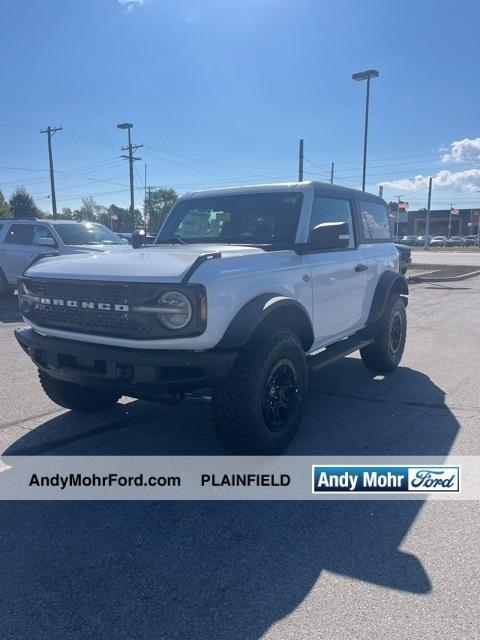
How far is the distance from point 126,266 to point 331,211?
7.78 ft

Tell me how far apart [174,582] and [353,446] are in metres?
1.94

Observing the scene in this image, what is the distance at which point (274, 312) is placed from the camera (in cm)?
378

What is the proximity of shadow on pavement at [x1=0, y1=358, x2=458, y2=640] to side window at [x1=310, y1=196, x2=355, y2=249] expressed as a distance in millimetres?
2045

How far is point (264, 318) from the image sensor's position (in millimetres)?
3652

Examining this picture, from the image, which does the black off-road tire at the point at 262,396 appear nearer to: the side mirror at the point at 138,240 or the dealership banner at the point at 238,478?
the dealership banner at the point at 238,478

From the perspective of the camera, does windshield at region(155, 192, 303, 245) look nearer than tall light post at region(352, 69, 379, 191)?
Yes

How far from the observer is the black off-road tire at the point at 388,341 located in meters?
5.80

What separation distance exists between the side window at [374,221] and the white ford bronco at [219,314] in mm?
876

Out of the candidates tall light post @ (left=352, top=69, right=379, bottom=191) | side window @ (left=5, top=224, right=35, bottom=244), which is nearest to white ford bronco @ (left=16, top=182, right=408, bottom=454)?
side window @ (left=5, top=224, right=35, bottom=244)

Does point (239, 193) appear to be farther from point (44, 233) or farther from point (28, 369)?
point (44, 233)

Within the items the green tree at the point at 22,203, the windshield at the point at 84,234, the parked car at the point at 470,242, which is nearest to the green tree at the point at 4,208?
the green tree at the point at 22,203

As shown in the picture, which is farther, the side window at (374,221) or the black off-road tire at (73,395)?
the side window at (374,221)

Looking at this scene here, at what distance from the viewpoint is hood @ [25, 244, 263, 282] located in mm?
3312

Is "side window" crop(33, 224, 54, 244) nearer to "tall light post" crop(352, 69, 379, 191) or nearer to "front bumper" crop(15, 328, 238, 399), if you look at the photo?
"front bumper" crop(15, 328, 238, 399)
